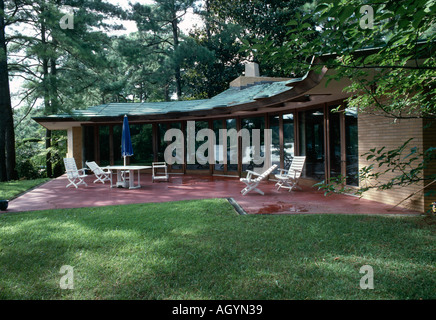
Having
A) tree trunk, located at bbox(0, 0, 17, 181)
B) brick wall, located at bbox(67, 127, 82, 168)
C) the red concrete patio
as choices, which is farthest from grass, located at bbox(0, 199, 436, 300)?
brick wall, located at bbox(67, 127, 82, 168)

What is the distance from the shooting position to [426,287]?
10.2ft

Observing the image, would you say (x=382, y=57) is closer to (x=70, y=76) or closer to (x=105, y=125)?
(x=105, y=125)

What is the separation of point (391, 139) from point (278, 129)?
5016 millimetres

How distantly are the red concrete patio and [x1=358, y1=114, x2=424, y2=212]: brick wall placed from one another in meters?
0.25

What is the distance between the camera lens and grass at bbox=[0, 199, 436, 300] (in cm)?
313

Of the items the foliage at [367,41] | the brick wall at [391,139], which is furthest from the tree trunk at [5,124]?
the foliage at [367,41]

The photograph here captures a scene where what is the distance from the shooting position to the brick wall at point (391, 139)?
5.97 m

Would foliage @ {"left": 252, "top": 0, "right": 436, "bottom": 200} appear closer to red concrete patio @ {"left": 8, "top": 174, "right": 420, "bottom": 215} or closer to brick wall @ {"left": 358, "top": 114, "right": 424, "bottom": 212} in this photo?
brick wall @ {"left": 358, "top": 114, "right": 424, "bottom": 212}

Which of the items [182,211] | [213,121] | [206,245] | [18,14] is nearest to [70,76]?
[18,14]

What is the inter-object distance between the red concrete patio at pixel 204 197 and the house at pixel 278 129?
866mm

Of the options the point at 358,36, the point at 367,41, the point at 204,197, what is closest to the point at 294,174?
the point at 204,197

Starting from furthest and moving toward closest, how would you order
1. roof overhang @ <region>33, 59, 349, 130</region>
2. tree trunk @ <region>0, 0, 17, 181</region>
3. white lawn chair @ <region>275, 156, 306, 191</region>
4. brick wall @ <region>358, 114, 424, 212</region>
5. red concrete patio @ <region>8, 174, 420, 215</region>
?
tree trunk @ <region>0, 0, 17, 181</region> → white lawn chair @ <region>275, 156, 306, 191</region> → red concrete patio @ <region>8, 174, 420, 215</region> → roof overhang @ <region>33, 59, 349, 130</region> → brick wall @ <region>358, 114, 424, 212</region>

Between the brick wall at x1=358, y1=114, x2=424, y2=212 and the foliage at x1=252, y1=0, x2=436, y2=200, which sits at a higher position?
the foliage at x1=252, y1=0, x2=436, y2=200

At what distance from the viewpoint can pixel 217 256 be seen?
3941 mm
